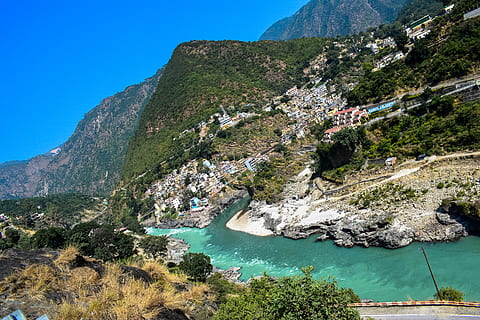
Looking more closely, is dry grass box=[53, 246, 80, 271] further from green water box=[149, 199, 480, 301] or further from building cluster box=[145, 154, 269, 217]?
building cluster box=[145, 154, 269, 217]

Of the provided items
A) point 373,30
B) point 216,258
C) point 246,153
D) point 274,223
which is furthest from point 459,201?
point 373,30

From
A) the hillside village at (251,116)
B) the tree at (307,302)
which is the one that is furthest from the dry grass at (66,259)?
the hillside village at (251,116)

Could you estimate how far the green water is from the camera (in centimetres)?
1742

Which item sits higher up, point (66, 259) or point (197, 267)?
point (66, 259)

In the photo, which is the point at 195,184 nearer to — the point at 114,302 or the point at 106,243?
the point at 106,243

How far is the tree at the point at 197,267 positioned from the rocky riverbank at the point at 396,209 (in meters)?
11.0

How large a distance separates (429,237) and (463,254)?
255 cm

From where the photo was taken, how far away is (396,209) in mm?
24422

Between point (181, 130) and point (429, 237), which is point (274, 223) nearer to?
point (429, 237)

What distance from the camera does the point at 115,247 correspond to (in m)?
30.1

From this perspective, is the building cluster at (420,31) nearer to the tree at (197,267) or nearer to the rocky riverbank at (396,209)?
the rocky riverbank at (396,209)

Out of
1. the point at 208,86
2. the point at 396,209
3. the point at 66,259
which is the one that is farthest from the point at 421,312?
the point at 208,86

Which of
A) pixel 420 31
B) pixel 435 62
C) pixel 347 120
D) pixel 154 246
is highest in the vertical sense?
pixel 420 31

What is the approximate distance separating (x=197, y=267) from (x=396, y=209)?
1843 cm
